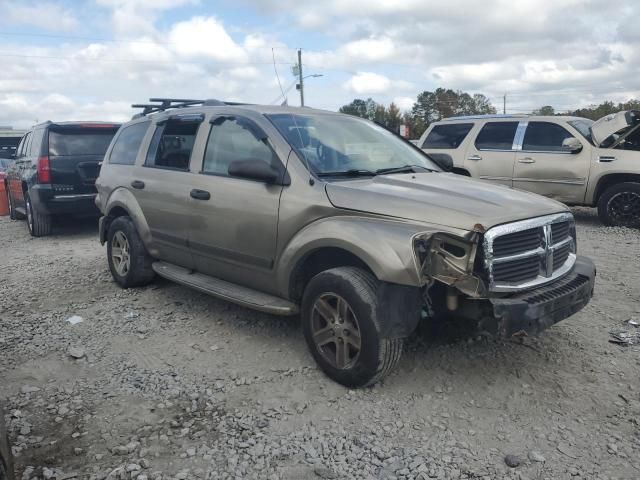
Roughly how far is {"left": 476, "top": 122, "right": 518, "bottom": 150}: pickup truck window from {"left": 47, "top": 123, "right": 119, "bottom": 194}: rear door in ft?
20.9

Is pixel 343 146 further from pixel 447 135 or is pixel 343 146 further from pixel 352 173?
pixel 447 135

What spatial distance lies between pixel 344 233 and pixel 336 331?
2.10ft

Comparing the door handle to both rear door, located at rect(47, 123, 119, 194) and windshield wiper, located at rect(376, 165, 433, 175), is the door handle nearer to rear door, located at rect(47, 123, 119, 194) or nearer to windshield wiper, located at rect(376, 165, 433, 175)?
windshield wiper, located at rect(376, 165, 433, 175)

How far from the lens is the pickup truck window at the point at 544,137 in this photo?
8.99 m

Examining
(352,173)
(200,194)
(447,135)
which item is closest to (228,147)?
(200,194)

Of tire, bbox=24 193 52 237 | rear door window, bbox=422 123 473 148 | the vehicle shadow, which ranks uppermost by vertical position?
rear door window, bbox=422 123 473 148

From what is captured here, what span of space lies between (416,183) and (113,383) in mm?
2502

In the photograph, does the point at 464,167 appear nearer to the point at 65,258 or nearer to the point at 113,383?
the point at 65,258

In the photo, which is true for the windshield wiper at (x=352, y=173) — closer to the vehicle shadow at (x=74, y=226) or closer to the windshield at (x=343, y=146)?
the windshield at (x=343, y=146)

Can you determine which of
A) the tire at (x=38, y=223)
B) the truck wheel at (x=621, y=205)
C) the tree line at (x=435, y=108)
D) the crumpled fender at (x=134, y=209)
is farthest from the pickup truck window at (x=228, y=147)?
the tree line at (x=435, y=108)

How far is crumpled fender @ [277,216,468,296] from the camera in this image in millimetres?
3211

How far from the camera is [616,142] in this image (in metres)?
8.63

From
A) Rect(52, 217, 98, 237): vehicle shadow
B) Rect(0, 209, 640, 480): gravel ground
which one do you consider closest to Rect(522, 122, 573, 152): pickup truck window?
Rect(0, 209, 640, 480): gravel ground

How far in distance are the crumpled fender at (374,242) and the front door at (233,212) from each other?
34 centimetres
